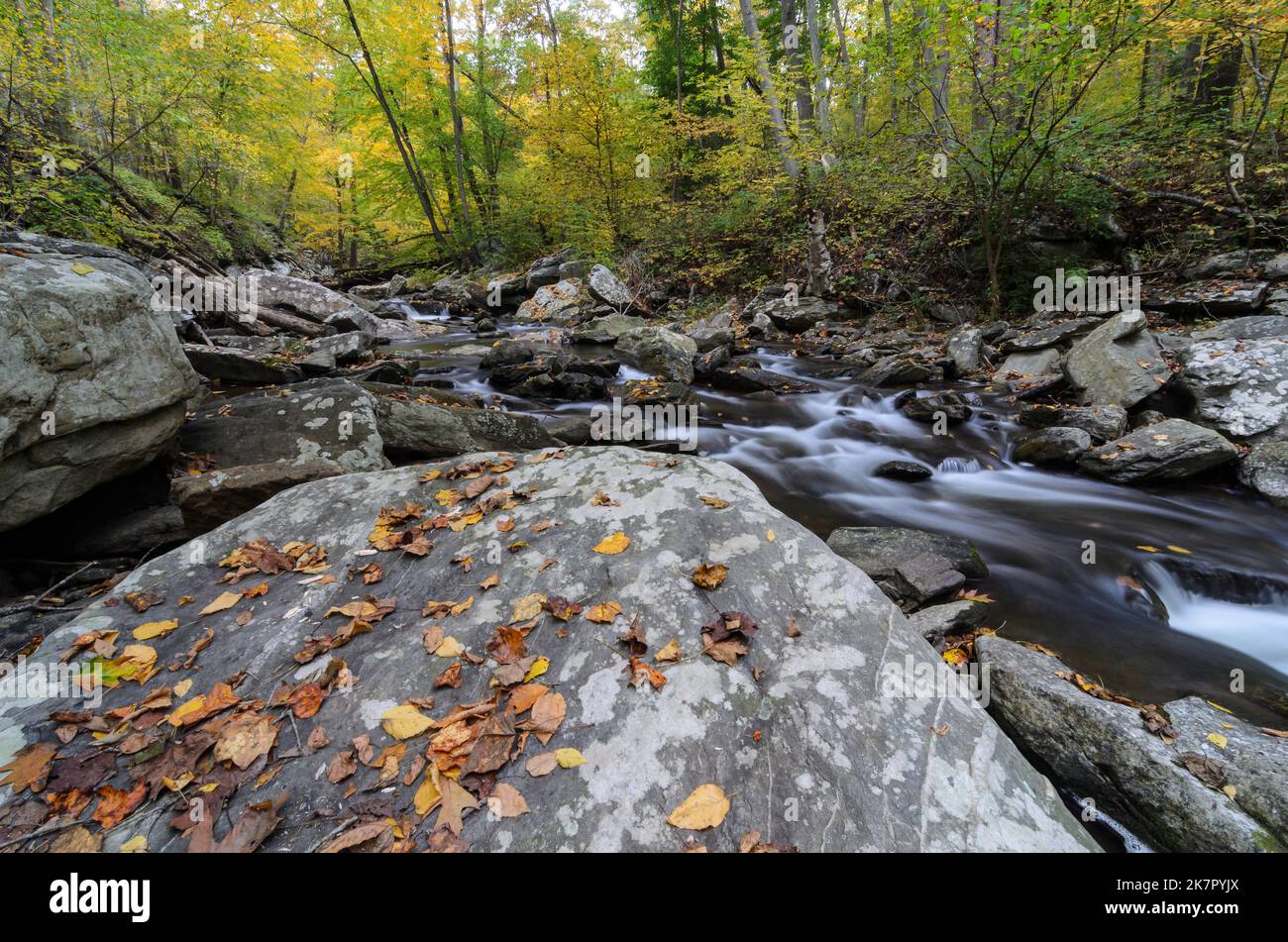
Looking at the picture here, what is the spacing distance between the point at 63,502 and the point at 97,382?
0.82 m

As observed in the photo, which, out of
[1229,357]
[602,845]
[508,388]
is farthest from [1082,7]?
[602,845]

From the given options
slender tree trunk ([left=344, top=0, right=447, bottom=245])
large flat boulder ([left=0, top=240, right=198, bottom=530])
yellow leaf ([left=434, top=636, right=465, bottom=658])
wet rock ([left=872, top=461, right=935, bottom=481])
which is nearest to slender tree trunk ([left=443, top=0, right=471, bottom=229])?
slender tree trunk ([left=344, top=0, right=447, bottom=245])

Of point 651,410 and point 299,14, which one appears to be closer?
point 651,410

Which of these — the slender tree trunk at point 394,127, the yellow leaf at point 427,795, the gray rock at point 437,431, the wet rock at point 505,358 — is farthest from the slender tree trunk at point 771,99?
the yellow leaf at point 427,795

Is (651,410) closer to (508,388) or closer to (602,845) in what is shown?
(508,388)

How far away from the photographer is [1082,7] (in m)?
7.04

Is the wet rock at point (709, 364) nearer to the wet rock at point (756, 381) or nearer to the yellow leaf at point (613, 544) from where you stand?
the wet rock at point (756, 381)

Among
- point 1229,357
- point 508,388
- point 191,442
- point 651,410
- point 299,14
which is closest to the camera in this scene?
point 191,442

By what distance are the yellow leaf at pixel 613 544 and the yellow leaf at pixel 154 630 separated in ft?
6.31

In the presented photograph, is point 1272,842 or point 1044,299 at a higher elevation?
point 1044,299

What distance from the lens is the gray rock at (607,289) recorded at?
1533cm

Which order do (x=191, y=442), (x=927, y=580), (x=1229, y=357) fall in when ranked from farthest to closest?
1. (x=1229, y=357)
2. (x=191, y=442)
3. (x=927, y=580)
